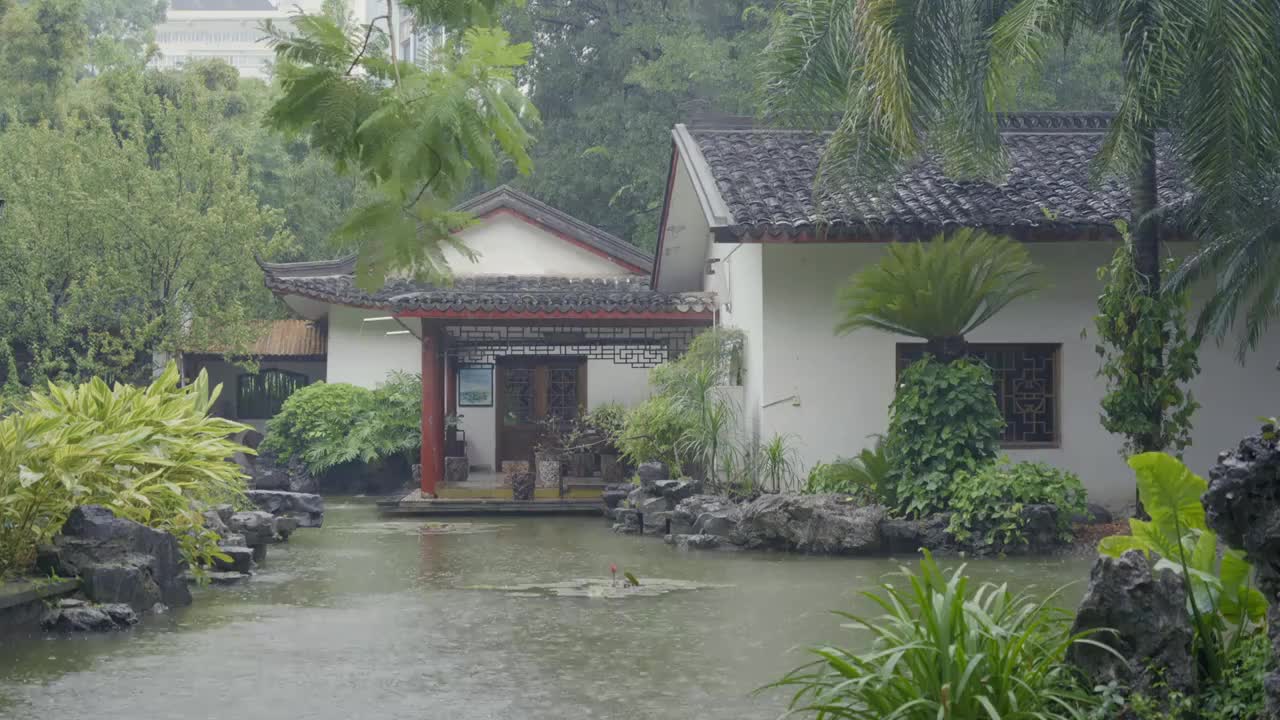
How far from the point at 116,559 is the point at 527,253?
1497 cm

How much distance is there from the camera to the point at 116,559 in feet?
32.5

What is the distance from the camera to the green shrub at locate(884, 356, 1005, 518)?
42.9 feet

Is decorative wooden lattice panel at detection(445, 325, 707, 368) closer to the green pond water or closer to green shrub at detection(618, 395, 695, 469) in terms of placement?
green shrub at detection(618, 395, 695, 469)

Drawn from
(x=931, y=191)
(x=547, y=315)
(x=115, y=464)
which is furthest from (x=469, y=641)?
(x=547, y=315)

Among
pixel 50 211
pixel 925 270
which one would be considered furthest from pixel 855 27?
pixel 50 211

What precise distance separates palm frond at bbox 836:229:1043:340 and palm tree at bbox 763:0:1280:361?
2.91 feet

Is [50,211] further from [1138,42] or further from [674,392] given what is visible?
[1138,42]

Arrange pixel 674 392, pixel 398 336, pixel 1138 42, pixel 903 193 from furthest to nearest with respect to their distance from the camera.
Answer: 1. pixel 398 336
2. pixel 674 392
3. pixel 903 193
4. pixel 1138 42

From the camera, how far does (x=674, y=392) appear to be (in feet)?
55.5

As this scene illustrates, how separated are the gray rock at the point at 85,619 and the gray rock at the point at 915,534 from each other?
22.4 feet

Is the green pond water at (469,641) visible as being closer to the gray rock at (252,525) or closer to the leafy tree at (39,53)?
the gray rock at (252,525)

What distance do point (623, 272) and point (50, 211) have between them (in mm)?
9420

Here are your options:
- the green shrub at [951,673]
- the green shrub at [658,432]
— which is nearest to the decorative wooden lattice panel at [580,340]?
the green shrub at [658,432]

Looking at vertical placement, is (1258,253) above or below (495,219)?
below
